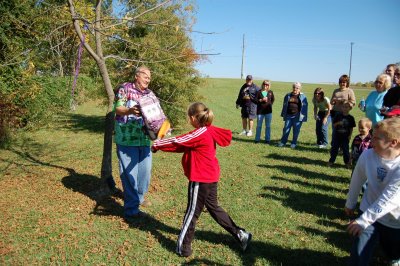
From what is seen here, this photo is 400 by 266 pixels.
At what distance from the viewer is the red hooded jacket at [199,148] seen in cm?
355

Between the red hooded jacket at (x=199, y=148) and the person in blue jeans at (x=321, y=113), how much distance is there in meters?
6.84

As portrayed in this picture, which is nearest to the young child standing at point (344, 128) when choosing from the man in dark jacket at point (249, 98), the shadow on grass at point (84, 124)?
the man in dark jacket at point (249, 98)

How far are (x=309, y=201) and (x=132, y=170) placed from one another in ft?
10.2

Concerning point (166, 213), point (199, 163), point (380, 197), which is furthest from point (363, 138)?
point (166, 213)

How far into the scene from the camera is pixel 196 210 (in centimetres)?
378

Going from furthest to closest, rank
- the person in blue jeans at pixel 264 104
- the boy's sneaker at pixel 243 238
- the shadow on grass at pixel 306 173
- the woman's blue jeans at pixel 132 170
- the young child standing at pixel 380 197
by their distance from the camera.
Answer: the person in blue jeans at pixel 264 104, the shadow on grass at pixel 306 173, the woman's blue jeans at pixel 132 170, the boy's sneaker at pixel 243 238, the young child standing at pixel 380 197

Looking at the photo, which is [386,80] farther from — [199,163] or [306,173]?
[199,163]

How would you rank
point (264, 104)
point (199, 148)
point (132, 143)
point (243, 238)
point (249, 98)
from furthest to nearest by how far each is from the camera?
point (249, 98) → point (264, 104) → point (132, 143) → point (243, 238) → point (199, 148)

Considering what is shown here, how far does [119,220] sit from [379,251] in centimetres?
349

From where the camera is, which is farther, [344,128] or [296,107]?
[296,107]

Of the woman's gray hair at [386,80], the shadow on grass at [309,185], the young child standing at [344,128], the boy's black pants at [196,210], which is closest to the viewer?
the boy's black pants at [196,210]

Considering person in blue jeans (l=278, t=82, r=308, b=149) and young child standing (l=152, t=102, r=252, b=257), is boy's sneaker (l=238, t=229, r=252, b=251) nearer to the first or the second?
young child standing (l=152, t=102, r=252, b=257)

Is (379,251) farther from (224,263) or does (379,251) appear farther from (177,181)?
(177,181)

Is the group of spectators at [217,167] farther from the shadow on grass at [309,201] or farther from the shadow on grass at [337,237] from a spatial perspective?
the shadow on grass at [309,201]
